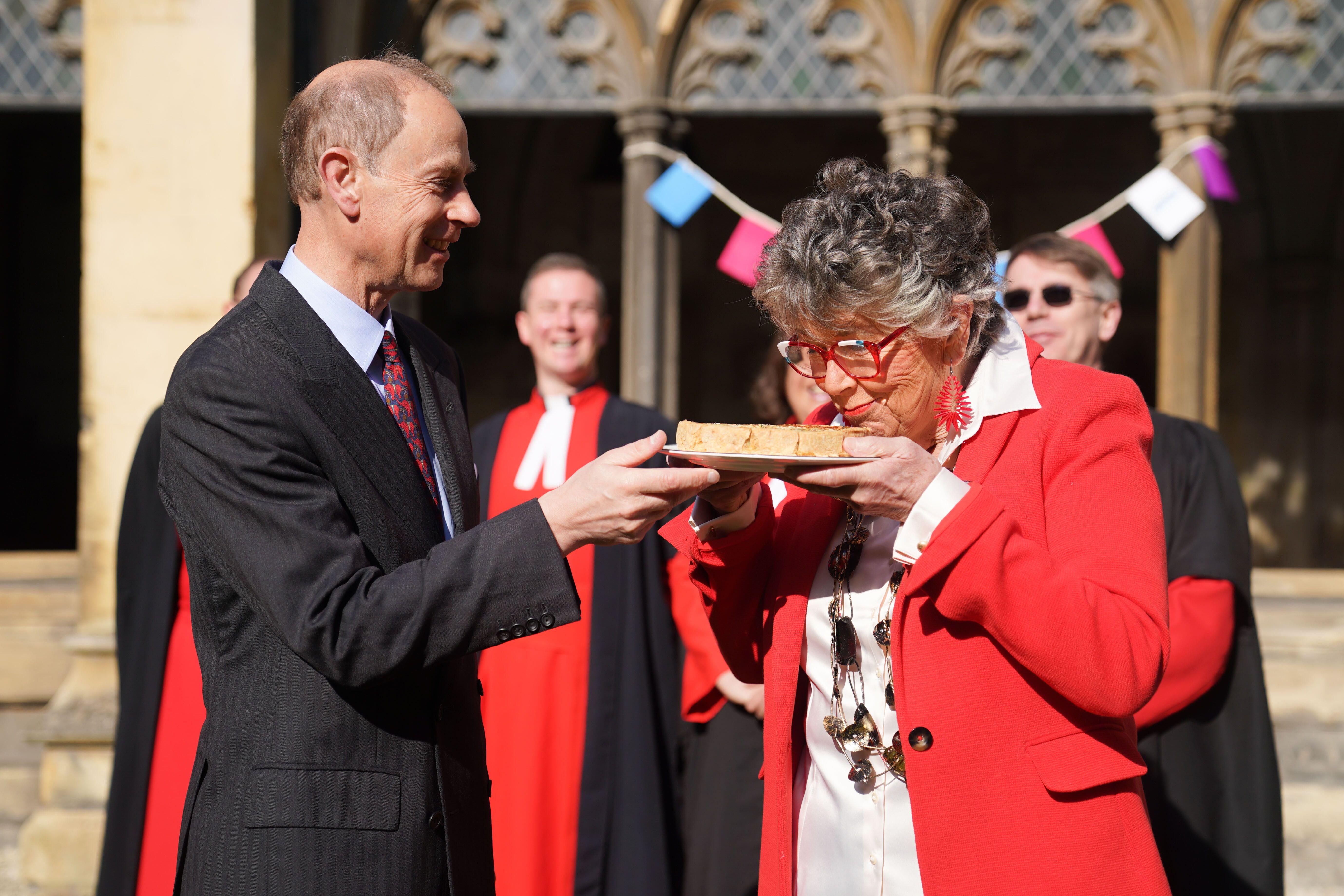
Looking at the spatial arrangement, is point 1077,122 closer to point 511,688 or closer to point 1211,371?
point 1211,371

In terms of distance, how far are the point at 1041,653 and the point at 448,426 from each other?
1036mm

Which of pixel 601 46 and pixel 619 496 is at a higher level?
pixel 601 46

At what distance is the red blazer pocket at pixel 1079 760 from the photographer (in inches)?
67.7

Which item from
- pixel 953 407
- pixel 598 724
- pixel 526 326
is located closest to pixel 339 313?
pixel 953 407

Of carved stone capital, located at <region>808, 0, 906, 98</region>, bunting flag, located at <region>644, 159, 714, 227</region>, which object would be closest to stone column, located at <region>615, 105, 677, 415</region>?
bunting flag, located at <region>644, 159, 714, 227</region>

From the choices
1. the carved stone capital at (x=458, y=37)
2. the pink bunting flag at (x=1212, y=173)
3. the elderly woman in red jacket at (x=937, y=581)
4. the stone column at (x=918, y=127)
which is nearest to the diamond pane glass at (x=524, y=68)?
the carved stone capital at (x=458, y=37)

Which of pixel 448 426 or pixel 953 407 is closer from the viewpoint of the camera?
pixel 953 407

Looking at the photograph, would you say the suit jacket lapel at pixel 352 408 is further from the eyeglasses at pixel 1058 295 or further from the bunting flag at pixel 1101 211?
the bunting flag at pixel 1101 211

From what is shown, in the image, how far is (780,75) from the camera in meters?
5.27

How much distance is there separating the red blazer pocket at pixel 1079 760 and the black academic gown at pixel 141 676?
8.45 ft

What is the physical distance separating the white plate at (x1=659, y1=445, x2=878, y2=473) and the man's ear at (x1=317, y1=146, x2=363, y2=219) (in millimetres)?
666

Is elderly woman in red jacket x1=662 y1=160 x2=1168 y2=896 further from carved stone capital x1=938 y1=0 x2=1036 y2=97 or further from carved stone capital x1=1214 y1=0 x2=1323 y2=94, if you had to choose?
carved stone capital x1=1214 y1=0 x2=1323 y2=94

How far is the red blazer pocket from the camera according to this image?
1.72 meters

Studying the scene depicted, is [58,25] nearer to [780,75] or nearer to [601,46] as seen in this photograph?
[601,46]
